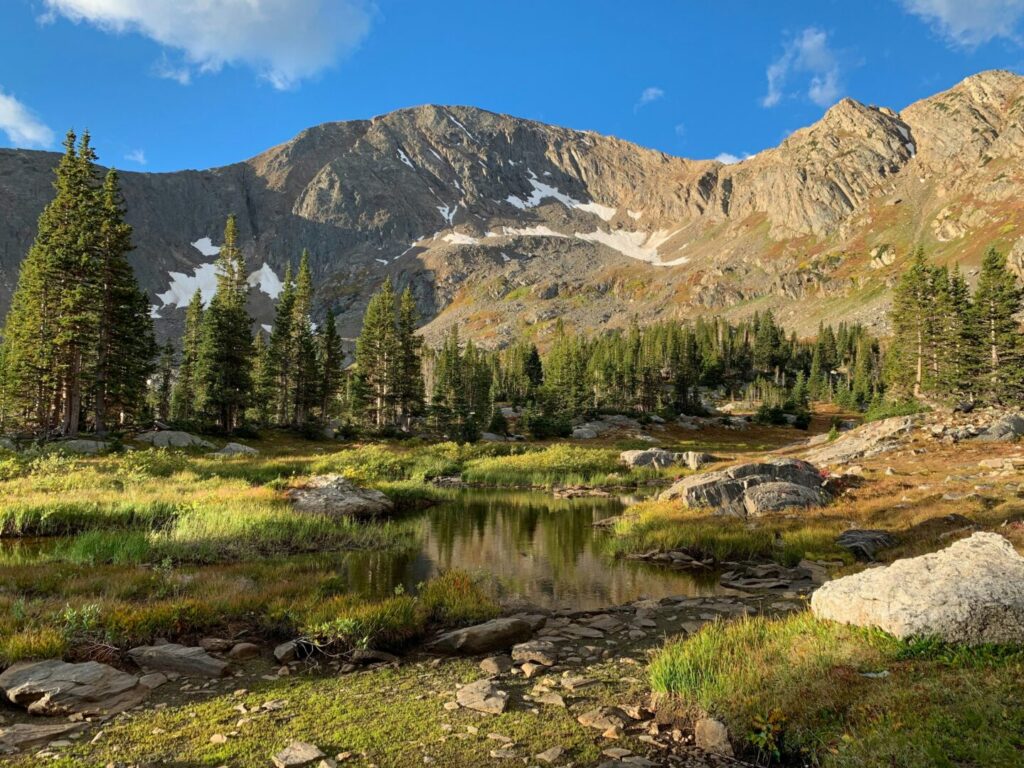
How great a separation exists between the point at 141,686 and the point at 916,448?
4639 centimetres

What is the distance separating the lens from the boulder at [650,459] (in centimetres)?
5016

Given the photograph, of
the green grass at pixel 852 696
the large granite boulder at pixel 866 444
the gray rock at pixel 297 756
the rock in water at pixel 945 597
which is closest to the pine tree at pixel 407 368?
the large granite boulder at pixel 866 444

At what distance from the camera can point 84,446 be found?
38031 mm

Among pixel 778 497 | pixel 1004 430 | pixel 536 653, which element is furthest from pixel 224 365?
pixel 1004 430

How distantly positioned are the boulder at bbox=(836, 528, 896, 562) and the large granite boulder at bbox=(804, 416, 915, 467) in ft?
77.9

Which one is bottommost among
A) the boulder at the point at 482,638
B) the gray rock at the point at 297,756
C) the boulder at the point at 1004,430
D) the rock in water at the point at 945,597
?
the boulder at the point at 482,638

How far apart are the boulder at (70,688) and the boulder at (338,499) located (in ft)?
51.7

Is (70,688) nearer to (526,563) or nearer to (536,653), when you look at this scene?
(536,653)

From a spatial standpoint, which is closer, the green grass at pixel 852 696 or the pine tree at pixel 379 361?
the green grass at pixel 852 696

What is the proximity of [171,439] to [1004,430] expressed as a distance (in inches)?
2444

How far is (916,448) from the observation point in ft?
130

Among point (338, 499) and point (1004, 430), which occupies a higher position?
point (1004, 430)

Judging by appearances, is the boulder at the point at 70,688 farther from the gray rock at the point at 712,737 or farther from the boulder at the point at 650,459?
the boulder at the point at 650,459

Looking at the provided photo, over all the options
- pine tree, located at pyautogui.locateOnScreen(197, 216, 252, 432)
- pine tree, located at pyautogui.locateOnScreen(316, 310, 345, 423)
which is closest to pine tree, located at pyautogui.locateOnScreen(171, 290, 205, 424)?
pine tree, located at pyautogui.locateOnScreen(316, 310, 345, 423)
